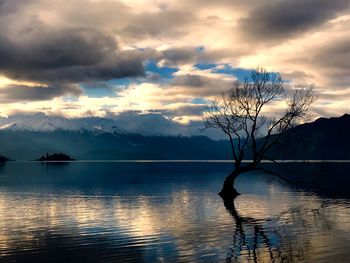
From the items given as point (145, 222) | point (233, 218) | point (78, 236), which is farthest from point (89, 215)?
point (233, 218)

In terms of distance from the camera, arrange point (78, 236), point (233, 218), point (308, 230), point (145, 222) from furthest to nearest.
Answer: point (233, 218) → point (145, 222) → point (308, 230) → point (78, 236)

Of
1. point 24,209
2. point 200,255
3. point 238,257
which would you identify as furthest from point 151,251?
point 24,209

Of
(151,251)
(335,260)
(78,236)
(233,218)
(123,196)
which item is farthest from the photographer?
(123,196)

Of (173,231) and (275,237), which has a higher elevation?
(173,231)

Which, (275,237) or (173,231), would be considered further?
(173,231)

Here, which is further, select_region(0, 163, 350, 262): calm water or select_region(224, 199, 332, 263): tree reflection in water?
select_region(0, 163, 350, 262): calm water

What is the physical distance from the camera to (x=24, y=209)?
5862 centimetres

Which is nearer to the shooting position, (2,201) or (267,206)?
(267,206)

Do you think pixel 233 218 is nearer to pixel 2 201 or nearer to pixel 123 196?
pixel 123 196

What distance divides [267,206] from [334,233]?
2292 centimetres

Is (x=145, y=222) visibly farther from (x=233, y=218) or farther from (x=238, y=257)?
(x=238, y=257)

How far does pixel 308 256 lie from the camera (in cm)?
3053

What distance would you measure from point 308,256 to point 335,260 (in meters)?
1.87

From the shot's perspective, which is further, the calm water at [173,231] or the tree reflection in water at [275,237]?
the calm water at [173,231]
